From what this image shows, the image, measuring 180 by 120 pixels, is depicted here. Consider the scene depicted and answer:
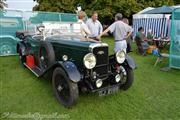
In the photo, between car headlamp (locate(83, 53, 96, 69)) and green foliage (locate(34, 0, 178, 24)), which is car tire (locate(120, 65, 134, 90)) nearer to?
car headlamp (locate(83, 53, 96, 69))

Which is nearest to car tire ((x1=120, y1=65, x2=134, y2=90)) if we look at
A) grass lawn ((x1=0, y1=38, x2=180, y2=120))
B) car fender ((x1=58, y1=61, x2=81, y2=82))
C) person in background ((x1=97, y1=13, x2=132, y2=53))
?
grass lawn ((x1=0, y1=38, x2=180, y2=120))

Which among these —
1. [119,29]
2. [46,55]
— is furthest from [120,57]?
[46,55]

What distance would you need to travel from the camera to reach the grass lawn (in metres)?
3.74

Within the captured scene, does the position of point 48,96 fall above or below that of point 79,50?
below

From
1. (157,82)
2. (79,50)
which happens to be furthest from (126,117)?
(157,82)

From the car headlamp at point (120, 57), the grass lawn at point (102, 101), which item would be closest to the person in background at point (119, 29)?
the grass lawn at point (102, 101)

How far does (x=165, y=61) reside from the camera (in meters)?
7.95

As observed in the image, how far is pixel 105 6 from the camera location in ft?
66.9

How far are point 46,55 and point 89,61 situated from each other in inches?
62.3

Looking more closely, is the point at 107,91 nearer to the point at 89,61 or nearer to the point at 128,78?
the point at 89,61

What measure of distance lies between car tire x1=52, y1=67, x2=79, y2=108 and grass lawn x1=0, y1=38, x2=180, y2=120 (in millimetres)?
147

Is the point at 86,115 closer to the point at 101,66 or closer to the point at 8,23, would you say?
the point at 101,66

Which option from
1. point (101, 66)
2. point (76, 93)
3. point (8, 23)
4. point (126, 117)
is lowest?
point (126, 117)

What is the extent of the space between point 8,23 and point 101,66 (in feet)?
22.5
